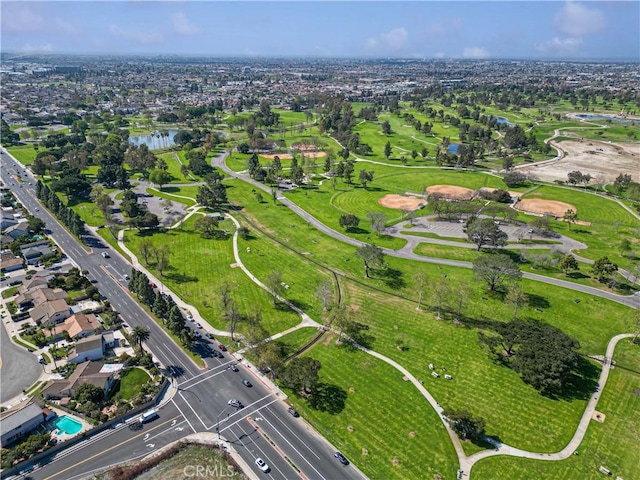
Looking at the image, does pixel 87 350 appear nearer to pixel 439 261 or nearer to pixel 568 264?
pixel 439 261

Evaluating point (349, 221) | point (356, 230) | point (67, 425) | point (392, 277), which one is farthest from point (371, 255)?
point (67, 425)

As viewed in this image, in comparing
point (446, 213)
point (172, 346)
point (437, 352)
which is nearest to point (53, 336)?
point (172, 346)

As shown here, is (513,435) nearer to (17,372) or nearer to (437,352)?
(437,352)

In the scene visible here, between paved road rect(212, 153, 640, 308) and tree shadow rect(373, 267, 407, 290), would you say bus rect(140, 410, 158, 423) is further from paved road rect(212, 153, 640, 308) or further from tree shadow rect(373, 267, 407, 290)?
paved road rect(212, 153, 640, 308)

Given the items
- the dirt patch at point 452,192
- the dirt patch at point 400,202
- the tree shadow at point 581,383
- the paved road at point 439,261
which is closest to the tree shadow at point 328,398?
the tree shadow at point 581,383

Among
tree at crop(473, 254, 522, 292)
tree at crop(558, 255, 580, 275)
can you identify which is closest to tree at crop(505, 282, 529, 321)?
tree at crop(473, 254, 522, 292)

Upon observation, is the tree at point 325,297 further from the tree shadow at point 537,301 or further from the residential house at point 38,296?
the residential house at point 38,296

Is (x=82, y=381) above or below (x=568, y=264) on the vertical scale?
below
